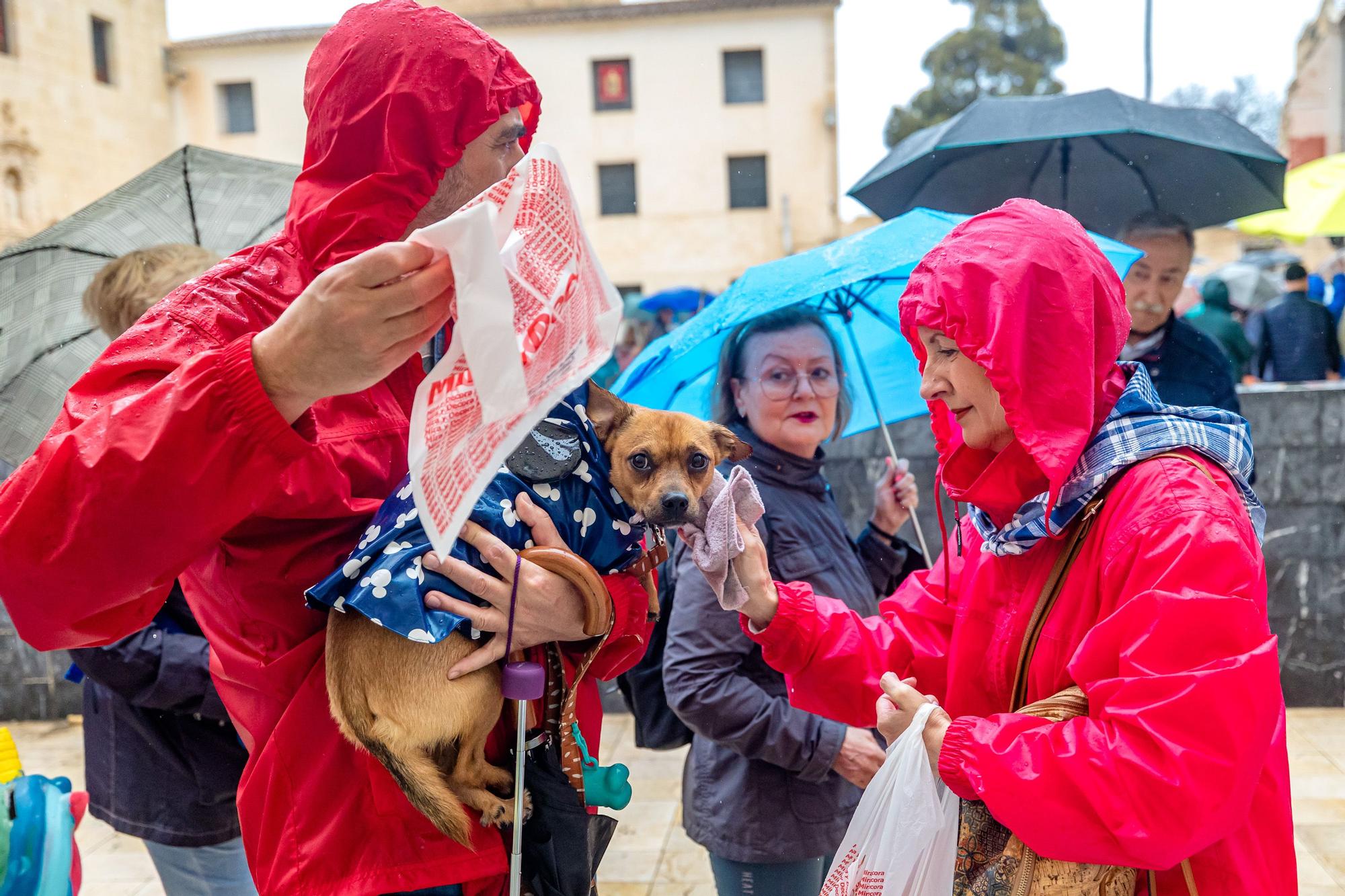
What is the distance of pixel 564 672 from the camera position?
1.87 meters

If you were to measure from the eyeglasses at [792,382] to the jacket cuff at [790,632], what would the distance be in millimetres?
919

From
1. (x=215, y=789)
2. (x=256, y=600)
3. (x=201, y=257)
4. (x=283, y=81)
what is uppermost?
(x=283, y=81)

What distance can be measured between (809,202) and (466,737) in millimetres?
31974

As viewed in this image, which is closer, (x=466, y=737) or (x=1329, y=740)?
(x=466, y=737)

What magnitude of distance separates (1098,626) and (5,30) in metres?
30.5

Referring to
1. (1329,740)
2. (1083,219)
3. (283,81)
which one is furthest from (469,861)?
(283,81)

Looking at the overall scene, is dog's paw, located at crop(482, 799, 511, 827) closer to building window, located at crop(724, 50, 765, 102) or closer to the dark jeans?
the dark jeans

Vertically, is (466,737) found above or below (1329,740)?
above

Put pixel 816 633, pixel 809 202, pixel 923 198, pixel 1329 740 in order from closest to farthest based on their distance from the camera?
1. pixel 816 633
2. pixel 923 198
3. pixel 1329 740
4. pixel 809 202

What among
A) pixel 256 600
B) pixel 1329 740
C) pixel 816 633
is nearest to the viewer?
pixel 256 600

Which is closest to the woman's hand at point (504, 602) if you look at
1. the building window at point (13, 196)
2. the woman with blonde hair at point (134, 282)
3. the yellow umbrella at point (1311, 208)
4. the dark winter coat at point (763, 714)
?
the dark winter coat at point (763, 714)

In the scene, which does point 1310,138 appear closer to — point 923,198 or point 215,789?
point 923,198

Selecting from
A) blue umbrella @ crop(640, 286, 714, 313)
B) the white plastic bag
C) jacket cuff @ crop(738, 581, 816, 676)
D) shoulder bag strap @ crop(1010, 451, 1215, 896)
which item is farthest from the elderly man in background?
blue umbrella @ crop(640, 286, 714, 313)

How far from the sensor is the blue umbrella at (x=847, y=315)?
2.75 m
